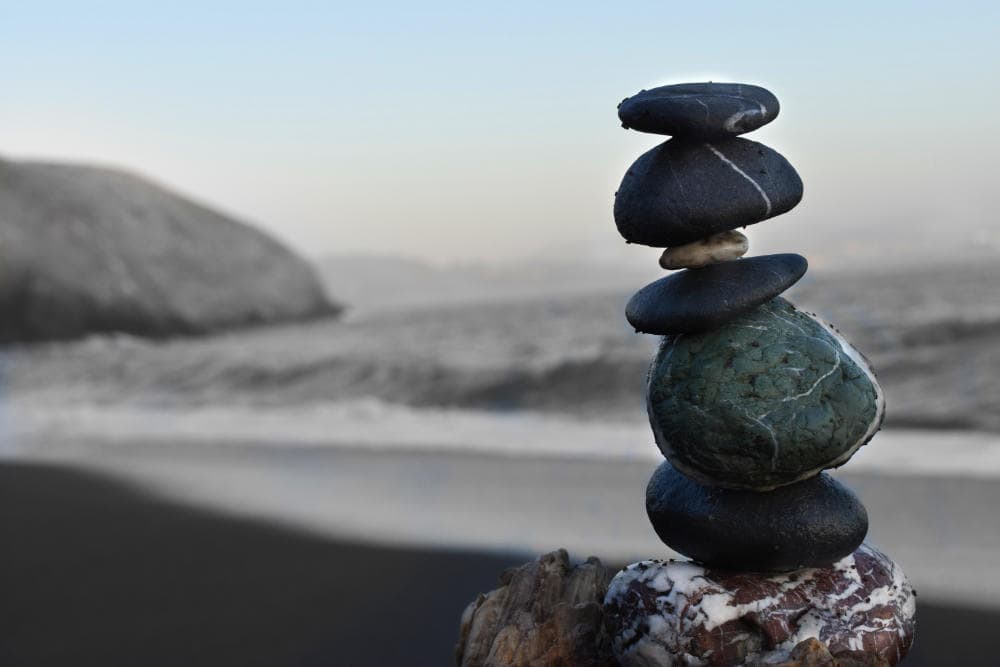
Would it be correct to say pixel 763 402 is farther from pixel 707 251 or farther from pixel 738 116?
pixel 738 116

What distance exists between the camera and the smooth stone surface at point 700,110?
3557 millimetres

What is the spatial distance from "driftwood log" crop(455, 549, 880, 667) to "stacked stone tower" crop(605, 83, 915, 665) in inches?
7.2

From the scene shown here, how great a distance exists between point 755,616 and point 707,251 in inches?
51.1

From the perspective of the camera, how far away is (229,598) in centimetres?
580

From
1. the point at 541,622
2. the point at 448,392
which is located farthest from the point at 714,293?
the point at 448,392

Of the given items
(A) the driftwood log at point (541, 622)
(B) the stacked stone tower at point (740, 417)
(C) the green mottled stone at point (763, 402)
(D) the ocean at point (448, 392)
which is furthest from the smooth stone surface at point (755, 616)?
(D) the ocean at point (448, 392)

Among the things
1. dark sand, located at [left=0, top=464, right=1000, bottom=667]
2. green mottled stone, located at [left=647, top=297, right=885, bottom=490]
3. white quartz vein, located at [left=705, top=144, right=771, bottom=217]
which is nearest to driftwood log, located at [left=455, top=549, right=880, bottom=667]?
green mottled stone, located at [left=647, top=297, right=885, bottom=490]

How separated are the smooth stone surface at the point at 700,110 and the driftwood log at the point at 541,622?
5.83ft

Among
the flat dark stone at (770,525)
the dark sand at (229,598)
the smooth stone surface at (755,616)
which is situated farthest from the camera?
the dark sand at (229,598)

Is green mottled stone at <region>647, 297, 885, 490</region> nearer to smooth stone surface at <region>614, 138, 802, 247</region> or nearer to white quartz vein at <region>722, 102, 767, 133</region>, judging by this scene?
smooth stone surface at <region>614, 138, 802, 247</region>

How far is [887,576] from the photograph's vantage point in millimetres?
3850

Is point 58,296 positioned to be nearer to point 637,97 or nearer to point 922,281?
point 922,281

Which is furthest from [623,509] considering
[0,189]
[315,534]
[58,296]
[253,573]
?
[0,189]

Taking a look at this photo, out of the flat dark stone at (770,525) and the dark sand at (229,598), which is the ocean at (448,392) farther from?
the flat dark stone at (770,525)
